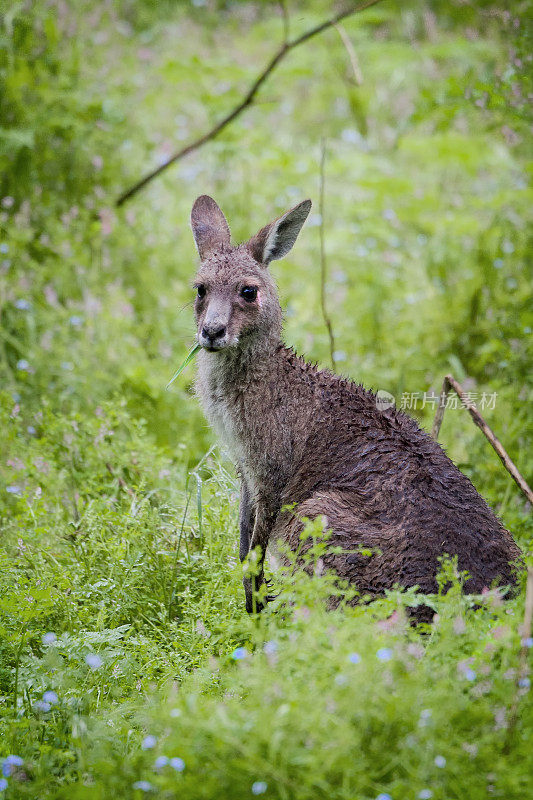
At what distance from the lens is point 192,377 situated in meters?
6.73

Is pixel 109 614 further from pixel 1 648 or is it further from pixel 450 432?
pixel 450 432

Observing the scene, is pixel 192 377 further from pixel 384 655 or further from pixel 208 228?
pixel 384 655

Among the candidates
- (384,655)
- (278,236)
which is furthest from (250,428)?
(384,655)

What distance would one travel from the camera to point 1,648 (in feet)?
12.8

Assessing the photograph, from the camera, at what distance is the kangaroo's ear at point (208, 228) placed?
194 inches

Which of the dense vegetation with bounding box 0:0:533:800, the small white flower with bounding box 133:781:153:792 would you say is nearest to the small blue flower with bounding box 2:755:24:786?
the dense vegetation with bounding box 0:0:533:800

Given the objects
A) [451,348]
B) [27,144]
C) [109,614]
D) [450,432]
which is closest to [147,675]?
[109,614]

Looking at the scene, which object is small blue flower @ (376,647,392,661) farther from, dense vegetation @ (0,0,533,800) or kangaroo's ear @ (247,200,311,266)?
kangaroo's ear @ (247,200,311,266)

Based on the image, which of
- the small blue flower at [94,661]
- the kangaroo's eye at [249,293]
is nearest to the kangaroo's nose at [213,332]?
the kangaroo's eye at [249,293]

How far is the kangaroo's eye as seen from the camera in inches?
179

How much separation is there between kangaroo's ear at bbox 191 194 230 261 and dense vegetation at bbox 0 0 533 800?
0.95m

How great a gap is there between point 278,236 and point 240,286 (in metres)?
0.45

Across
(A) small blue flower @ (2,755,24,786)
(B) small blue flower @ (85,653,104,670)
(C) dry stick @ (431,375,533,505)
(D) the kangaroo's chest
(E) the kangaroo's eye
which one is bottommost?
(A) small blue flower @ (2,755,24,786)

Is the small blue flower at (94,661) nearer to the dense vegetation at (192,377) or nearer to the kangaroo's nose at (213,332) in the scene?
the dense vegetation at (192,377)
